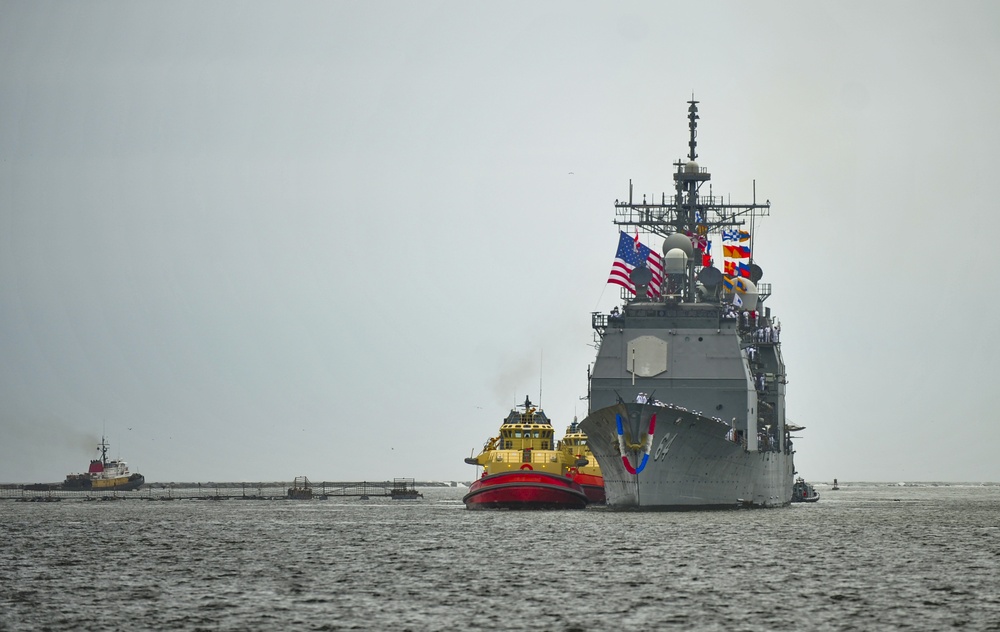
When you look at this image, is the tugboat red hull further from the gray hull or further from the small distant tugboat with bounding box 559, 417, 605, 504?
the small distant tugboat with bounding box 559, 417, 605, 504

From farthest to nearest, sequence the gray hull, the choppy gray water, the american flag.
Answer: the american flag < the gray hull < the choppy gray water

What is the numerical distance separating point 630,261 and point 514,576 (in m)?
35.5

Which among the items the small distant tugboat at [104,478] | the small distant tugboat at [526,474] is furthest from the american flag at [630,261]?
the small distant tugboat at [104,478]

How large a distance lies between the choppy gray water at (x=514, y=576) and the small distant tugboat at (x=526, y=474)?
5.60 metres

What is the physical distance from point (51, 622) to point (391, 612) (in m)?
8.05

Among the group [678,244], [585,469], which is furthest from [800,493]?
[678,244]

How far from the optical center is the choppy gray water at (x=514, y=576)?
104ft

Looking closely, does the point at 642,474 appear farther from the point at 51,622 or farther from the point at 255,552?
the point at 51,622

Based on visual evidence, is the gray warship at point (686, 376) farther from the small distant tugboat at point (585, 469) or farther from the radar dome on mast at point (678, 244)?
the small distant tugboat at point (585, 469)

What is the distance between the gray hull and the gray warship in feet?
0.25

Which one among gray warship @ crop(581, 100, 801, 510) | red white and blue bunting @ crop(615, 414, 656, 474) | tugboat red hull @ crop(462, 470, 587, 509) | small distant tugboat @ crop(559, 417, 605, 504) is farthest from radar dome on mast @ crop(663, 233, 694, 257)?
red white and blue bunting @ crop(615, 414, 656, 474)

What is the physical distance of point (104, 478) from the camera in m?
167

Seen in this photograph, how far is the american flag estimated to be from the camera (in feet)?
239

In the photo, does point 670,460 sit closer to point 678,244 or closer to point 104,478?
point 678,244
